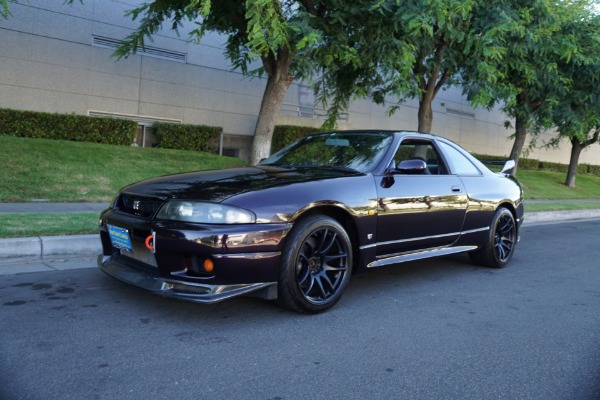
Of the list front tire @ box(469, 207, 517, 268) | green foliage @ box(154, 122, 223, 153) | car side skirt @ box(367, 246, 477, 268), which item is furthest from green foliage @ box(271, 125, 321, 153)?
car side skirt @ box(367, 246, 477, 268)

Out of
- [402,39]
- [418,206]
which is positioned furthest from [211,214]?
[402,39]

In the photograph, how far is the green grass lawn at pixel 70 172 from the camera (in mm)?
6262

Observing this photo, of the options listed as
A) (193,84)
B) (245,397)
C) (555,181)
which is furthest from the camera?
(555,181)

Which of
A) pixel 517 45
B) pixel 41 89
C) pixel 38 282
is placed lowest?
pixel 38 282

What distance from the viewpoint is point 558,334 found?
3785mm

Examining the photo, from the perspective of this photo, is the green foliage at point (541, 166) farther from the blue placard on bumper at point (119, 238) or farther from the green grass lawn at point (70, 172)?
the blue placard on bumper at point (119, 238)

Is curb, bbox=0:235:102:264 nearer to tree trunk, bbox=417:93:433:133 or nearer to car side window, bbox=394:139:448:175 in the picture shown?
car side window, bbox=394:139:448:175

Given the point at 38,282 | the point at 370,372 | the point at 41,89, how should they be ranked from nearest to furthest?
the point at 370,372, the point at 38,282, the point at 41,89

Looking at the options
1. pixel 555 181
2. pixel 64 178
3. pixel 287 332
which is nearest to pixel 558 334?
pixel 287 332

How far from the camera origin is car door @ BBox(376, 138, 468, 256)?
4.41 m

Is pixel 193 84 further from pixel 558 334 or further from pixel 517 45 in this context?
pixel 558 334

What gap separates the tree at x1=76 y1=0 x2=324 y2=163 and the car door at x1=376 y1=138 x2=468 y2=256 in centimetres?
294

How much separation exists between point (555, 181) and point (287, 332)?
83.5 ft

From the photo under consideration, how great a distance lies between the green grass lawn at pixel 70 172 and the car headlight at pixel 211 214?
117 inches
